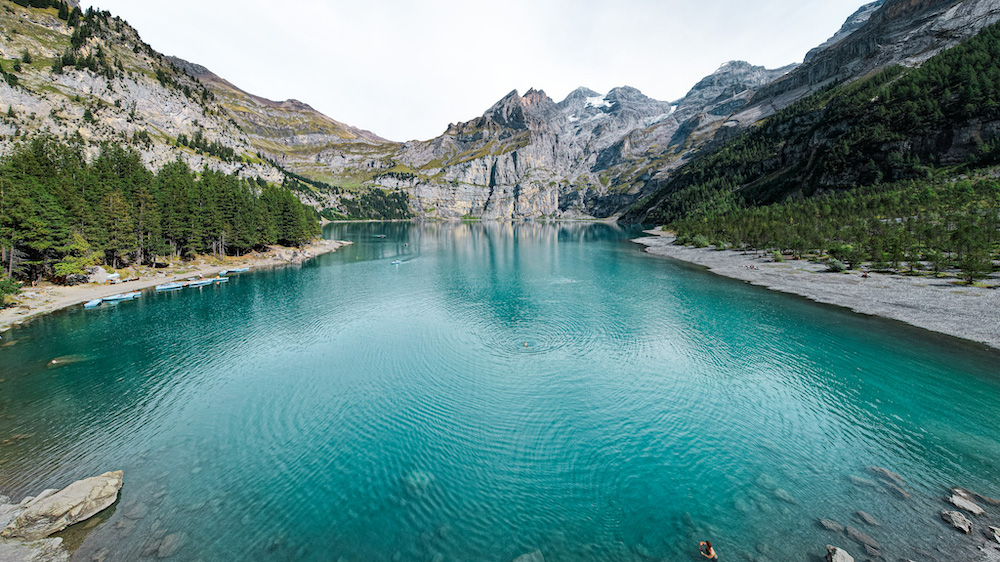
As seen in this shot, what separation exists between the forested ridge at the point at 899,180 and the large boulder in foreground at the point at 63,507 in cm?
8743

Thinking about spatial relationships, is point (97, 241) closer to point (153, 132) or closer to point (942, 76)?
point (153, 132)

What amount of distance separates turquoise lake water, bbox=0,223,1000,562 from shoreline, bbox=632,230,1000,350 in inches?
117

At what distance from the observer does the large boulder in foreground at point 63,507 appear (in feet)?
51.0

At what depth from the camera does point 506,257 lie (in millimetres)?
118500

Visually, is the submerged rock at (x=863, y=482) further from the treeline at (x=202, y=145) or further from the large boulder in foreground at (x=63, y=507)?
the treeline at (x=202, y=145)

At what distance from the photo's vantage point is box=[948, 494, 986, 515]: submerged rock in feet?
54.9

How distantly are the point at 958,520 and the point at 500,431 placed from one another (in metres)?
22.5

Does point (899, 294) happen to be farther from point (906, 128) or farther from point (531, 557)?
point (906, 128)

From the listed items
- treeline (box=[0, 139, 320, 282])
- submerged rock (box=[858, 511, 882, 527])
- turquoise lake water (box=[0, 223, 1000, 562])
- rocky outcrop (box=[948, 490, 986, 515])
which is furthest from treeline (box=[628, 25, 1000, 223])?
treeline (box=[0, 139, 320, 282])

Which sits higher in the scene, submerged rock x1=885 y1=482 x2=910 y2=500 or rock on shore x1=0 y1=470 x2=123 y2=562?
rock on shore x1=0 y1=470 x2=123 y2=562

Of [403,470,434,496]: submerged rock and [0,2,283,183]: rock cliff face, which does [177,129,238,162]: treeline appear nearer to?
[0,2,283,183]: rock cliff face

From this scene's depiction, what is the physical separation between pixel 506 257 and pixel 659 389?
89.8 meters

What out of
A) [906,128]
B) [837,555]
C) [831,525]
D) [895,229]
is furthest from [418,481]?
[906,128]

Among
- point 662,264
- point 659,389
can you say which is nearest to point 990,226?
point 662,264
